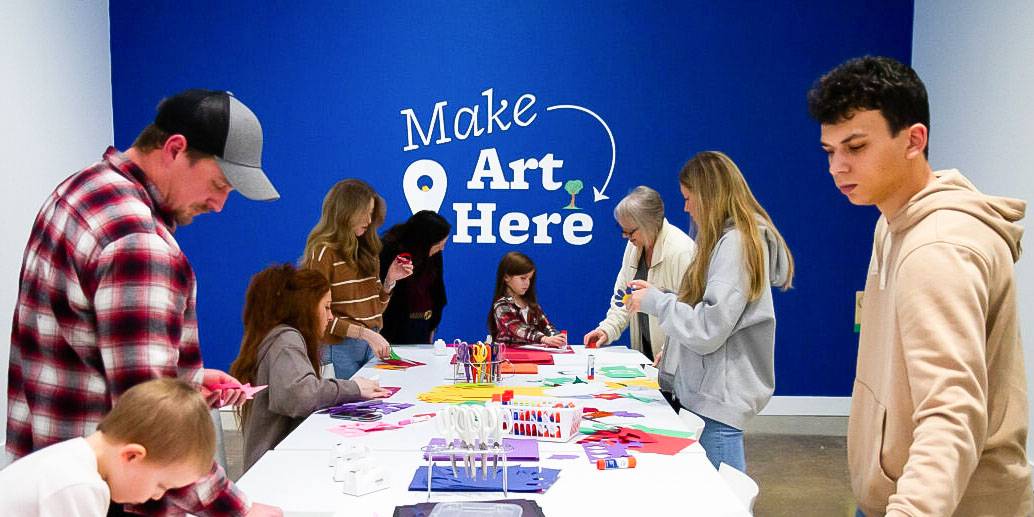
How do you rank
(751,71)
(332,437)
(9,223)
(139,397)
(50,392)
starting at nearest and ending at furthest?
(139,397)
(50,392)
(332,437)
(9,223)
(751,71)

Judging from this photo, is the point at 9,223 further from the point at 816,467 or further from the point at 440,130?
the point at 816,467

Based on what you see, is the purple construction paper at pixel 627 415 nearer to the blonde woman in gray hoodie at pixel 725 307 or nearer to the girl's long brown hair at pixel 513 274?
the blonde woman in gray hoodie at pixel 725 307

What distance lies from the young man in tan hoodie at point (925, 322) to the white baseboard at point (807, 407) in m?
4.56

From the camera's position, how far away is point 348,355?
420 cm

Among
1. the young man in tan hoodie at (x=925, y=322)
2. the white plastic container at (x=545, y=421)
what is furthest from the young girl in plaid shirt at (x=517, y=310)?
the young man in tan hoodie at (x=925, y=322)

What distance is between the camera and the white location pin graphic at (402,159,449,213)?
597 centimetres

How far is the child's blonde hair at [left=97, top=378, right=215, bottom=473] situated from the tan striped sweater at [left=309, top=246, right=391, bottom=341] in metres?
2.52

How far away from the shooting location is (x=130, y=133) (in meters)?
5.95

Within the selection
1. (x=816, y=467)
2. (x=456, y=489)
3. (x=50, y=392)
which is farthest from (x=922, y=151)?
(x=816, y=467)

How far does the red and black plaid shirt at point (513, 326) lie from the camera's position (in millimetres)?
4695

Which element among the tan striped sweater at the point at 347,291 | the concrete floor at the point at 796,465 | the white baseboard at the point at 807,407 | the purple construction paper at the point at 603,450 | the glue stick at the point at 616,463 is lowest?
the concrete floor at the point at 796,465

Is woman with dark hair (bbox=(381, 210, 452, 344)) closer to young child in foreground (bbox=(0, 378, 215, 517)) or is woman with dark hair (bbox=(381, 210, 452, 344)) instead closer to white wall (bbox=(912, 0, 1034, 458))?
white wall (bbox=(912, 0, 1034, 458))

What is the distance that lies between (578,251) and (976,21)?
2794 millimetres

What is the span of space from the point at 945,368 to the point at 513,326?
11.4ft
